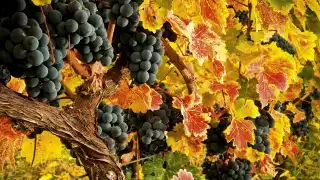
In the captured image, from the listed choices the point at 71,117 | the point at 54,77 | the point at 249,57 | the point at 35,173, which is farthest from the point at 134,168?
the point at 35,173

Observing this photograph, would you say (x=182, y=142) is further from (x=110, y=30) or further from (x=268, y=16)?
(x=110, y=30)

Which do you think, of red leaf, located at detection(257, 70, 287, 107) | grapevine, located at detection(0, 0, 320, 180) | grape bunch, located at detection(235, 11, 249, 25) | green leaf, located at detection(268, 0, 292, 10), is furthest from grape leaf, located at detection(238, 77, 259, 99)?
grape bunch, located at detection(235, 11, 249, 25)

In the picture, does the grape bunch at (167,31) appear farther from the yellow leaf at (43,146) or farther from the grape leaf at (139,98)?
the yellow leaf at (43,146)

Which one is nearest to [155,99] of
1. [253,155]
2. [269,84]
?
[269,84]

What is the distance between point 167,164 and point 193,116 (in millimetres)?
246

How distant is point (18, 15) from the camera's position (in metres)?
0.79

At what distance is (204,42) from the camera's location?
4.36 feet

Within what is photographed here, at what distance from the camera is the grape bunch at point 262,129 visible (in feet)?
5.88

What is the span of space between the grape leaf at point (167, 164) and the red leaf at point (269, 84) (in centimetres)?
38

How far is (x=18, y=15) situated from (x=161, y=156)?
0.99 m

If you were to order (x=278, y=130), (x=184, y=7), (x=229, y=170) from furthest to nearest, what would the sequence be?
(x=278, y=130) → (x=229, y=170) → (x=184, y=7)

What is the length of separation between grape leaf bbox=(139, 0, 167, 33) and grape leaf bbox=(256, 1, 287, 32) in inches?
29.1

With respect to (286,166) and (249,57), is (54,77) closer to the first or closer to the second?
(249,57)

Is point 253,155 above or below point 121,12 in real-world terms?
below
